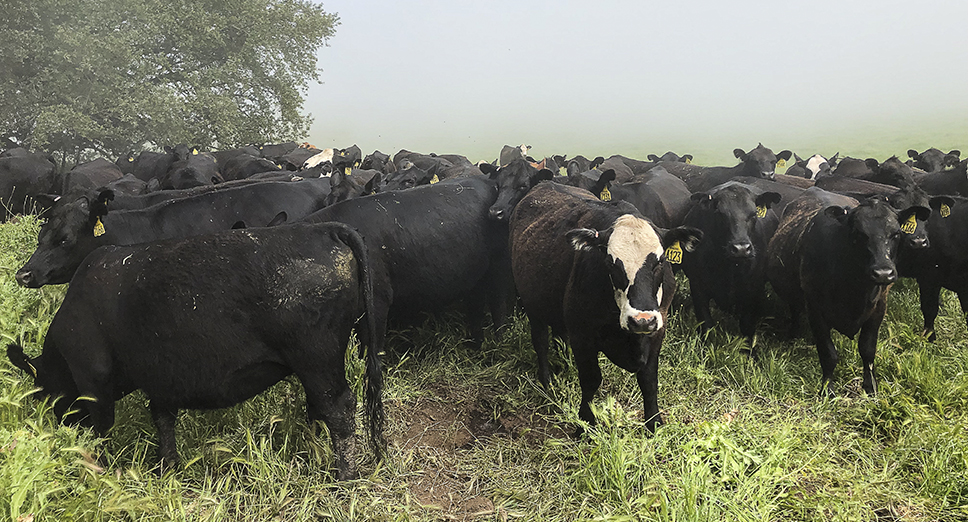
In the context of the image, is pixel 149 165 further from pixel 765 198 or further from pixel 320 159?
pixel 765 198

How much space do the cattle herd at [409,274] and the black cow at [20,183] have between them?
7341 mm

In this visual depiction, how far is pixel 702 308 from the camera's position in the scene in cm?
610

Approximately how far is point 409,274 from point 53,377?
9.12 ft

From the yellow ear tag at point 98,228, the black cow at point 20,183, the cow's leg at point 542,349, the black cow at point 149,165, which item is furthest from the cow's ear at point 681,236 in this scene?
the black cow at point 149,165

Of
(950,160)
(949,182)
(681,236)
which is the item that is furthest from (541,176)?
(950,160)

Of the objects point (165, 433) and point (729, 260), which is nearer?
point (165, 433)

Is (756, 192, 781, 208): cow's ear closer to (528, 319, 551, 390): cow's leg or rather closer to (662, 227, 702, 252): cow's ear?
(662, 227, 702, 252): cow's ear

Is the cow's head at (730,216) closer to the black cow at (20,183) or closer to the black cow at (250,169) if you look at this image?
the black cow at (250,169)

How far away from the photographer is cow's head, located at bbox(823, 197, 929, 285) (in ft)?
14.3

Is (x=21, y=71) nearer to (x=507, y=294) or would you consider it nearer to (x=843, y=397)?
(x=507, y=294)

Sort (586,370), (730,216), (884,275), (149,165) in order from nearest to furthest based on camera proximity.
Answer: (586,370) < (884,275) < (730,216) < (149,165)

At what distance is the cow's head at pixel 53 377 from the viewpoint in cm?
373

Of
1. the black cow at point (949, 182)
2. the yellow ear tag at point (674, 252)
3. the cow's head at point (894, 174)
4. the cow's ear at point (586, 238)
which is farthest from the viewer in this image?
the cow's head at point (894, 174)

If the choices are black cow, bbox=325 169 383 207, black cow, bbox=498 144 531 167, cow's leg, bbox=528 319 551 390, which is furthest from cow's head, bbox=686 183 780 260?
black cow, bbox=498 144 531 167
